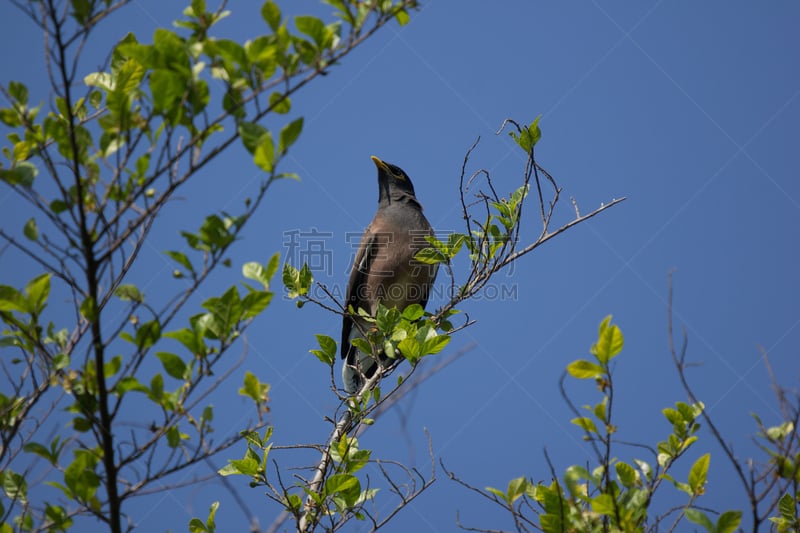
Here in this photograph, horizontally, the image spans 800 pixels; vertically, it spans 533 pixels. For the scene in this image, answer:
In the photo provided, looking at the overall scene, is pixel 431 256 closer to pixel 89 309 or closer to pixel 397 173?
pixel 89 309

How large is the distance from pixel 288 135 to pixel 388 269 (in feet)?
11.1

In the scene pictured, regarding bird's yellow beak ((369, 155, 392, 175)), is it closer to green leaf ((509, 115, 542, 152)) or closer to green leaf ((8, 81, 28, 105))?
green leaf ((509, 115, 542, 152))

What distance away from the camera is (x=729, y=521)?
1761mm

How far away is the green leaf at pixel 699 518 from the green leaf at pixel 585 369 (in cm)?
41

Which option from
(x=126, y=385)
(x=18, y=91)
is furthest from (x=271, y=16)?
(x=126, y=385)

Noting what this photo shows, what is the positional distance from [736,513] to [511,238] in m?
1.56

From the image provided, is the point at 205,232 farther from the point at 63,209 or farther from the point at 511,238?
the point at 511,238

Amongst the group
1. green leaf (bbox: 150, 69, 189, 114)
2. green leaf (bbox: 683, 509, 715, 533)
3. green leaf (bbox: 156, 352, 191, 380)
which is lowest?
green leaf (bbox: 683, 509, 715, 533)

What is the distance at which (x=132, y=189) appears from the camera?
1627mm

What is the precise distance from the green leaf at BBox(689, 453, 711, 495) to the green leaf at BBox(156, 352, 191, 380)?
1.45 metres

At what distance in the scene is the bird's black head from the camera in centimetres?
540

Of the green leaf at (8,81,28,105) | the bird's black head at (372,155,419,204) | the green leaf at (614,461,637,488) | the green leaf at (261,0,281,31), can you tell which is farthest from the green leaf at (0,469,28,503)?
the bird's black head at (372,155,419,204)

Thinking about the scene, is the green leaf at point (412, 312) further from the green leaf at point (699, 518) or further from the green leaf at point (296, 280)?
the green leaf at point (699, 518)

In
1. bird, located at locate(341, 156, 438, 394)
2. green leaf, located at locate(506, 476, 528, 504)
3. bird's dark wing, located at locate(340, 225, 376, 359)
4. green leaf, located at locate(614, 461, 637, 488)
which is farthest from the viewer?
bird's dark wing, located at locate(340, 225, 376, 359)
